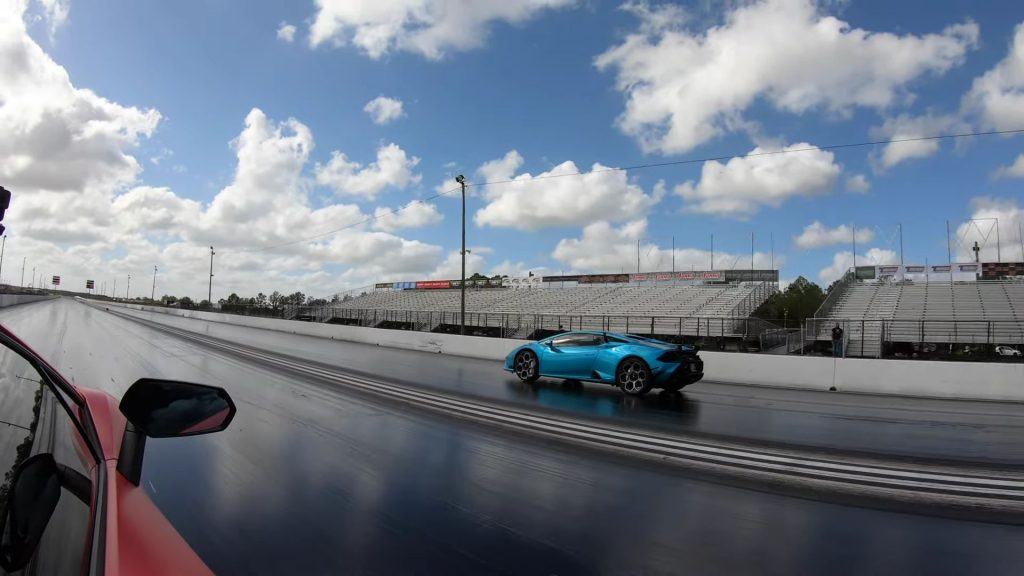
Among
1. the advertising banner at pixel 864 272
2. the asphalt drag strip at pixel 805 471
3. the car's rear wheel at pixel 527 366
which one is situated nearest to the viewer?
the asphalt drag strip at pixel 805 471

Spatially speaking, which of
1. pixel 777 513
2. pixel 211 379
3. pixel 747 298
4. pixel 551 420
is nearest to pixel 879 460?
pixel 777 513

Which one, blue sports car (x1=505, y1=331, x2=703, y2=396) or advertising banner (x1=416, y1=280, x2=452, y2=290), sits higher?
advertising banner (x1=416, y1=280, x2=452, y2=290)

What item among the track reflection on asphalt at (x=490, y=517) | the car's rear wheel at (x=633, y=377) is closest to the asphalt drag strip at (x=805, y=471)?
the track reflection on asphalt at (x=490, y=517)

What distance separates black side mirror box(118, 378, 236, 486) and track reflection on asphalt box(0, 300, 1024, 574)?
1317 millimetres

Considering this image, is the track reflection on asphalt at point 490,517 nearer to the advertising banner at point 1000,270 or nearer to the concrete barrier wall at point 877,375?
the concrete barrier wall at point 877,375

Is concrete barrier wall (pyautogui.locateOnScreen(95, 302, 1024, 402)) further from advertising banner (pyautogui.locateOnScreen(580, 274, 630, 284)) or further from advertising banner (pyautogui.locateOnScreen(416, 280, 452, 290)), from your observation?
advertising banner (pyautogui.locateOnScreen(416, 280, 452, 290))

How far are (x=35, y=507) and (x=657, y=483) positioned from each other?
4478 mm

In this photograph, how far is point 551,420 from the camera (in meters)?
7.93

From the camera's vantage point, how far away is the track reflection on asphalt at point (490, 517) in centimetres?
335

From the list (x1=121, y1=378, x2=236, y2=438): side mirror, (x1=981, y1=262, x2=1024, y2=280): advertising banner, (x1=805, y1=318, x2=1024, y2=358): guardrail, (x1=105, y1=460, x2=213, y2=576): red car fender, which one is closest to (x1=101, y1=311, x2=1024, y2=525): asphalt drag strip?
(x1=121, y1=378, x2=236, y2=438): side mirror

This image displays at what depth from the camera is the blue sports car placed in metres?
10.8

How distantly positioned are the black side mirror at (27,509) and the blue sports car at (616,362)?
9920 millimetres

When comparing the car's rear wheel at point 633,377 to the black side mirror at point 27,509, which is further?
the car's rear wheel at point 633,377

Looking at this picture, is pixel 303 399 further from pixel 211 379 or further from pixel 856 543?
pixel 856 543
